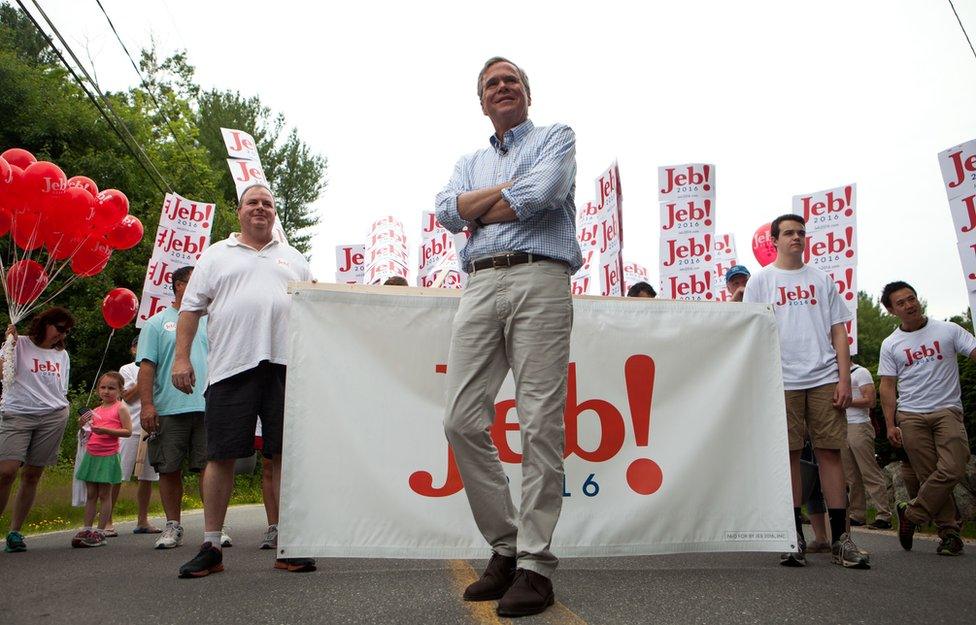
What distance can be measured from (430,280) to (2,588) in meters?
10.4

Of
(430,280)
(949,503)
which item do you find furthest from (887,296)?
(430,280)

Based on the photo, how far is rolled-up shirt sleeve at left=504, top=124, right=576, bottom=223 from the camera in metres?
3.34

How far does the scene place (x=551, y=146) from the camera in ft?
11.5

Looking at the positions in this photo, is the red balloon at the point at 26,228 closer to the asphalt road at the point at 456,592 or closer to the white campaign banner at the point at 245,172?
the white campaign banner at the point at 245,172

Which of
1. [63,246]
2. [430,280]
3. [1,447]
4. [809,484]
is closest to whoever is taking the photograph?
[809,484]

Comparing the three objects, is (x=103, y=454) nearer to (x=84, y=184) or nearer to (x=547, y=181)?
(x=84, y=184)

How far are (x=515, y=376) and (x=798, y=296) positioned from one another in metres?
2.54

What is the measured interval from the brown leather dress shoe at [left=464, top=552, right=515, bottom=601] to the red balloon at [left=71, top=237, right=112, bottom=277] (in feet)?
27.4

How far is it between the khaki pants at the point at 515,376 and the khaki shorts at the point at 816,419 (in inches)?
87.2

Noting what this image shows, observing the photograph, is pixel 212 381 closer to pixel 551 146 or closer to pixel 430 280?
pixel 551 146

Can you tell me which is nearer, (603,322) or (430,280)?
(603,322)

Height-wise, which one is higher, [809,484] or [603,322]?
[603,322]

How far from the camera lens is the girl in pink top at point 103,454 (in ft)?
21.9

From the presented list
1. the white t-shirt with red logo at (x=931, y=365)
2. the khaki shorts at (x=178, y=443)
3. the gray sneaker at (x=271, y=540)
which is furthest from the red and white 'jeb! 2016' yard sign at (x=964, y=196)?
the khaki shorts at (x=178, y=443)
